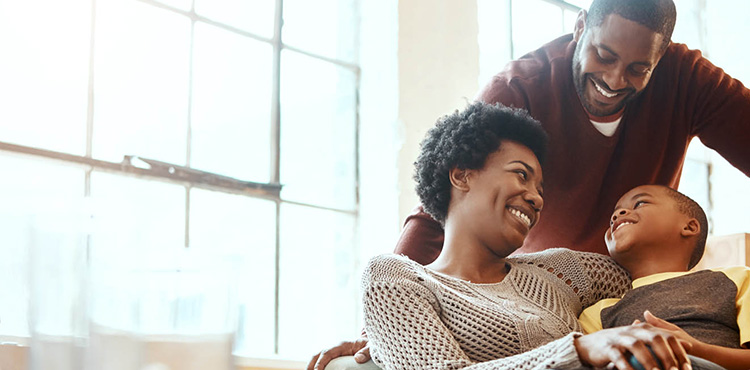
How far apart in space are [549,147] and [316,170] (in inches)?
52.2

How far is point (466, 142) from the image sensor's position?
183 cm

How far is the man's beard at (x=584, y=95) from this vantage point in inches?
79.4

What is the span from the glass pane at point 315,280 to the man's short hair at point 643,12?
1470 mm

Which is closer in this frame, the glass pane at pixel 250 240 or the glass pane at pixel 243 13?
the glass pane at pixel 250 240

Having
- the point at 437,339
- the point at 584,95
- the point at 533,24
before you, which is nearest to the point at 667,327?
the point at 437,339

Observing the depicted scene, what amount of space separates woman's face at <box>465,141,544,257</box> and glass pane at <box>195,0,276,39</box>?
1.50 metres

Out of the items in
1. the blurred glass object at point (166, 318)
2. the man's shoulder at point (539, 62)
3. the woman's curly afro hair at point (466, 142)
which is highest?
the man's shoulder at point (539, 62)

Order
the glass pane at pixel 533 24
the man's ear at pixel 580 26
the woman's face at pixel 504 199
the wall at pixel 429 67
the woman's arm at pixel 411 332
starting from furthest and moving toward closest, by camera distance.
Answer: the glass pane at pixel 533 24 → the wall at pixel 429 67 → the man's ear at pixel 580 26 → the woman's face at pixel 504 199 → the woman's arm at pixel 411 332

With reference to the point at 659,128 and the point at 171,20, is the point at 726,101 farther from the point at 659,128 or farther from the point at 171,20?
the point at 171,20

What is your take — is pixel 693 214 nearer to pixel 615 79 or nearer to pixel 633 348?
pixel 615 79

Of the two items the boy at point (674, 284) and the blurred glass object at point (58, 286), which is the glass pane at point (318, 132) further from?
the blurred glass object at point (58, 286)

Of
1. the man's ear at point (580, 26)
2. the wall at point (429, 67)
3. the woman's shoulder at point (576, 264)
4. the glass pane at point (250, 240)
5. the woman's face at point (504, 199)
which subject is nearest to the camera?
the woman's face at point (504, 199)

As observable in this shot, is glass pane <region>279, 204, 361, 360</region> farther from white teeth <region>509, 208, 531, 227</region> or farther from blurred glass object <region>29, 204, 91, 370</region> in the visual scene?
blurred glass object <region>29, 204, 91, 370</region>

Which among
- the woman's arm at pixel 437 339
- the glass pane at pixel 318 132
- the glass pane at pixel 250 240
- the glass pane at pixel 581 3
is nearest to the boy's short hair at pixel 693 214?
the woman's arm at pixel 437 339
